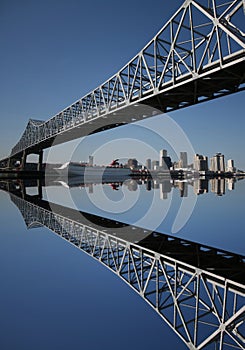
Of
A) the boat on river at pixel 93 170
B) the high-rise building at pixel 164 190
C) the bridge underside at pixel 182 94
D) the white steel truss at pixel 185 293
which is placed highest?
the bridge underside at pixel 182 94

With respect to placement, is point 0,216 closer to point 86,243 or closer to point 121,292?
point 86,243

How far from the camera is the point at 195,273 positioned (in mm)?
4488

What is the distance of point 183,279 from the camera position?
172 inches

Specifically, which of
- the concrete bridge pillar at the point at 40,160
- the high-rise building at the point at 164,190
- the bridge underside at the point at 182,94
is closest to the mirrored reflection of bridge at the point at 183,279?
the high-rise building at the point at 164,190

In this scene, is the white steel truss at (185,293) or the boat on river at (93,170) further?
the boat on river at (93,170)

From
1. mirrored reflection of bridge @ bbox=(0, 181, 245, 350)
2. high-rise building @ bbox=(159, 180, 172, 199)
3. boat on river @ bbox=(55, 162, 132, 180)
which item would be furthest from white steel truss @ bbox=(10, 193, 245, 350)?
boat on river @ bbox=(55, 162, 132, 180)

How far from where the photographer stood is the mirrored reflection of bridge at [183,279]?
3031mm

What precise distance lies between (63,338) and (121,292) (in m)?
1.34

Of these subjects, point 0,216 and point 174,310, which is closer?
point 174,310

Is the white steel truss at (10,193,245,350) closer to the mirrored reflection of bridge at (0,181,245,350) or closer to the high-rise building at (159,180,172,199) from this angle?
the mirrored reflection of bridge at (0,181,245,350)

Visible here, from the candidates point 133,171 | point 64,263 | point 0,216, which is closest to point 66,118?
point 133,171

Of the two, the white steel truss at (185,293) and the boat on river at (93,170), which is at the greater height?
the boat on river at (93,170)

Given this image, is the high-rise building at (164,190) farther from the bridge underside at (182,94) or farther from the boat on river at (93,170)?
the boat on river at (93,170)

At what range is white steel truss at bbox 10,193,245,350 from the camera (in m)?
2.92
